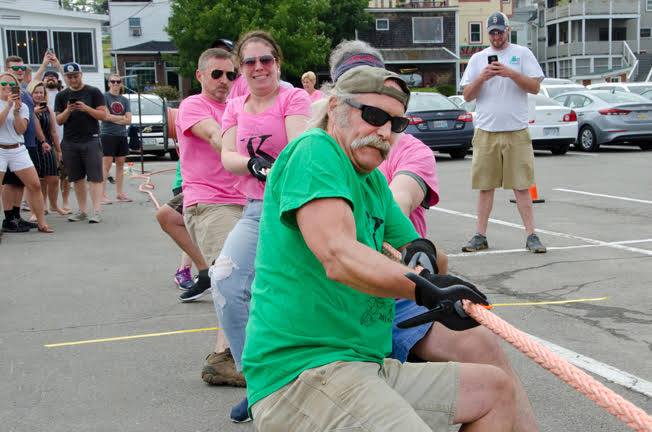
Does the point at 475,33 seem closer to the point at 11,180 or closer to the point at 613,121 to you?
the point at 613,121

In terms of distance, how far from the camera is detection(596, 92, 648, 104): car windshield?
2012 centimetres

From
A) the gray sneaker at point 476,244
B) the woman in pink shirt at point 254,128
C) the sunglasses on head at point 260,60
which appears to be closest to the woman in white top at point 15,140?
the gray sneaker at point 476,244

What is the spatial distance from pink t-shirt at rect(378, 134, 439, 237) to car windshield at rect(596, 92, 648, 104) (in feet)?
56.2

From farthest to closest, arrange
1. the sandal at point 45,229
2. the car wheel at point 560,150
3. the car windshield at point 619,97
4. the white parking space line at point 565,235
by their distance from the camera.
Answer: the car windshield at point 619,97 → the car wheel at point 560,150 → the sandal at point 45,229 → the white parking space line at point 565,235

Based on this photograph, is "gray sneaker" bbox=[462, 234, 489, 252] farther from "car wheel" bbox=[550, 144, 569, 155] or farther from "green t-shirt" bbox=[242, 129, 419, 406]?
"car wheel" bbox=[550, 144, 569, 155]

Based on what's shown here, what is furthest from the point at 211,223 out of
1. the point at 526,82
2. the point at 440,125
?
the point at 440,125

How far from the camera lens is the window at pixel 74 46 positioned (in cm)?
4319

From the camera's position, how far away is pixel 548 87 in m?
24.8

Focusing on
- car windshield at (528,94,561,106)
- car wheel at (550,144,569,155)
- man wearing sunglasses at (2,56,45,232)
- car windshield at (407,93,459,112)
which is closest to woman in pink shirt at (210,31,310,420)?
man wearing sunglasses at (2,56,45,232)

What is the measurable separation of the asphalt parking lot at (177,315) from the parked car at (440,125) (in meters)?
6.81

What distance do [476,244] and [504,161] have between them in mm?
854

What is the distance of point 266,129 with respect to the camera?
4.66 m

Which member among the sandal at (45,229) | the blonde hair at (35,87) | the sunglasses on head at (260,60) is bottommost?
the sandal at (45,229)

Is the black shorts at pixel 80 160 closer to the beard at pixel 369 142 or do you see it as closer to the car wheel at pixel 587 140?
the beard at pixel 369 142
